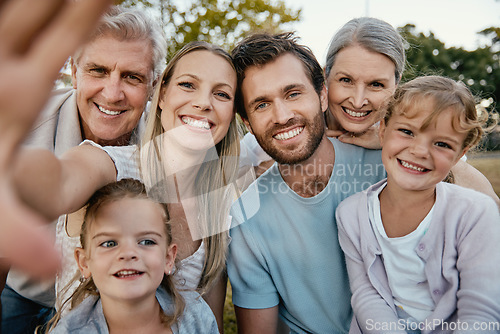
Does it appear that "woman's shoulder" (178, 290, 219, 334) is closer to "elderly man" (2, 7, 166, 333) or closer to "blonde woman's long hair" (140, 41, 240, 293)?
"blonde woman's long hair" (140, 41, 240, 293)

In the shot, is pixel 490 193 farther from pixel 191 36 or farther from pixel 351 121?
pixel 191 36

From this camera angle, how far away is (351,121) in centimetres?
253

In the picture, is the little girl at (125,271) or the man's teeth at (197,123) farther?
the man's teeth at (197,123)

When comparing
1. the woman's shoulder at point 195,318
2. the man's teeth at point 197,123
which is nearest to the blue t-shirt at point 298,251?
the woman's shoulder at point 195,318

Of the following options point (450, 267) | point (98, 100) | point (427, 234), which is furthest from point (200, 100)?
point (450, 267)

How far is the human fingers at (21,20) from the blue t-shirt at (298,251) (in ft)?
6.78

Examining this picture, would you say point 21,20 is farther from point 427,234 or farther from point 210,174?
point 210,174

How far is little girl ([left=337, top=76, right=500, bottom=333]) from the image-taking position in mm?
1742

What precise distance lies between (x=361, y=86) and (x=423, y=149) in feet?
2.45

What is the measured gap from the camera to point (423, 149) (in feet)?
6.17

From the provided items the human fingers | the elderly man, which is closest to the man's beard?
the elderly man

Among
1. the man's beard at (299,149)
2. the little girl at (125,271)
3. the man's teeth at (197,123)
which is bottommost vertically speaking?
the little girl at (125,271)

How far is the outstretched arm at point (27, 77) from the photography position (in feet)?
1.11

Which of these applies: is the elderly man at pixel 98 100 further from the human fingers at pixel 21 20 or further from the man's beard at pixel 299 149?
the human fingers at pixel 21 20
